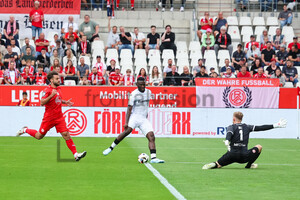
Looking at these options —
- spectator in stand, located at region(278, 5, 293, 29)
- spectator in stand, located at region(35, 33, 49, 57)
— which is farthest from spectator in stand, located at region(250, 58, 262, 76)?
spectator in stand, located at region(35, 33, 49, 57)

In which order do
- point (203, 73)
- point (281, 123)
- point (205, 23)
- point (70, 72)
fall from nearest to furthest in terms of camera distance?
point (281, 123), point (203, 73), point (70, 72), point (205, 23)

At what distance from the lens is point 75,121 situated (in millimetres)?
24250

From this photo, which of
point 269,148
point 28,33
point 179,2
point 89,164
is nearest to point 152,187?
point 89,164

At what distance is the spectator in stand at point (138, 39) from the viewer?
29.6 metres

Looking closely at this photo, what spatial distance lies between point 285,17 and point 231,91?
8.29 m

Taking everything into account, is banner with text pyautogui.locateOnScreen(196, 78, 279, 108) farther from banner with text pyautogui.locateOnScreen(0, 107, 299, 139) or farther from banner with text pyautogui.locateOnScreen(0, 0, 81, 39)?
banner with text pyautogui.locateOnScreen(0, 0, 81, 39)

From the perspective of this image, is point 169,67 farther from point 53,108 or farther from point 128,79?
point 53,108

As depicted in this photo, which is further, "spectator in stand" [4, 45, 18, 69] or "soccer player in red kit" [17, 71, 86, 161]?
"spectator in stand" [4, 45, 18, 69]

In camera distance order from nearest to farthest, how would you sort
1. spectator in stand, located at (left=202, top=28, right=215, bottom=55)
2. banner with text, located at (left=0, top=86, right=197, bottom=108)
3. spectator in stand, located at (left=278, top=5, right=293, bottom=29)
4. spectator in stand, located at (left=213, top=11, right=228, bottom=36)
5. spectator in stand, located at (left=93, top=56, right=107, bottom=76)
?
banner with text, located at (left=0, top=86, right=197, bottom=108) < spectator in stand, located at (left=93, top=56, right=107, bottom=76) < spectator in stand, located at (left=202, top=28, right=215, bottom=55) < spectator in stand, located at (left=213, top=11, right=228, bottom=36) < spectator in stand, located at (left=278, top=5, right=293, bottom=29)

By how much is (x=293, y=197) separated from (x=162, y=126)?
14916 millimetres

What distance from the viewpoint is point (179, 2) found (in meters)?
34.7

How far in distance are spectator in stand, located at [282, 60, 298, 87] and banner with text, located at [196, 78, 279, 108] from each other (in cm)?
148

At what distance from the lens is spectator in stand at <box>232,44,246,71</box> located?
28453 mm

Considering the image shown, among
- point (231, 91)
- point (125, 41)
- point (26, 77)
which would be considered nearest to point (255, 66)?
point (231, 91)
